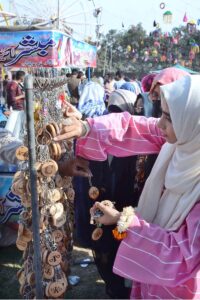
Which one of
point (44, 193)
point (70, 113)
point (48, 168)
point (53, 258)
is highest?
point (70, 113)

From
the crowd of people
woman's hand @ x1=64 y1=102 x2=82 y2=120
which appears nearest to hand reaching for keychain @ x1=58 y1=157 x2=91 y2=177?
the crowd of people

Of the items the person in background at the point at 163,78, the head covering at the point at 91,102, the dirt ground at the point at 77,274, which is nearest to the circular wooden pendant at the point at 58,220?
the dirt ground at the point at 77,274

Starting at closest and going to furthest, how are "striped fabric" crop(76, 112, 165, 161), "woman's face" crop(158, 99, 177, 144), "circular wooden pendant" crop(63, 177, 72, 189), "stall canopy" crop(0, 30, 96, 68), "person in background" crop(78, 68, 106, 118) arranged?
"woman's face" crop(158, 99, 177, 144)
"striped fabric" crop(76, 112, 165, 161)
"circular wooden pendant" crop(63, 177, 72, 189)
"person in background" crop(78, 68, 106, 118)
"stall canopy" crop(0, 30, 96, 68)

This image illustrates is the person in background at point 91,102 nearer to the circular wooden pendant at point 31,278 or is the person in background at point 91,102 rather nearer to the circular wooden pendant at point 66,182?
the circular wooden pendant at point 66,182

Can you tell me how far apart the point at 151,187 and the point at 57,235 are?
58 cm

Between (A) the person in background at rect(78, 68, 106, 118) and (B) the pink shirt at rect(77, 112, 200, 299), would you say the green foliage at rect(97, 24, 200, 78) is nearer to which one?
(A) the person in background at rect(78, 68, 106, 118)

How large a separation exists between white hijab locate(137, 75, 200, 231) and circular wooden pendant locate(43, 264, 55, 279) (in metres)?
0.62

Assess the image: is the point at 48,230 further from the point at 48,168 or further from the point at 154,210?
the point at 154,210

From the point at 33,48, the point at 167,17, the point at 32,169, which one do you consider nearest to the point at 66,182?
the point at 32,169

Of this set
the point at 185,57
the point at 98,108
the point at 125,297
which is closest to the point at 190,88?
the point at 125,297

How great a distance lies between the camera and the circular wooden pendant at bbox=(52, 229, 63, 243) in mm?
1716

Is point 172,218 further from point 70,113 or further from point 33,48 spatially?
point 33,48

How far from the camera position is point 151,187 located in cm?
148

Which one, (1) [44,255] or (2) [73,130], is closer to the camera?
(2) [73,130]
